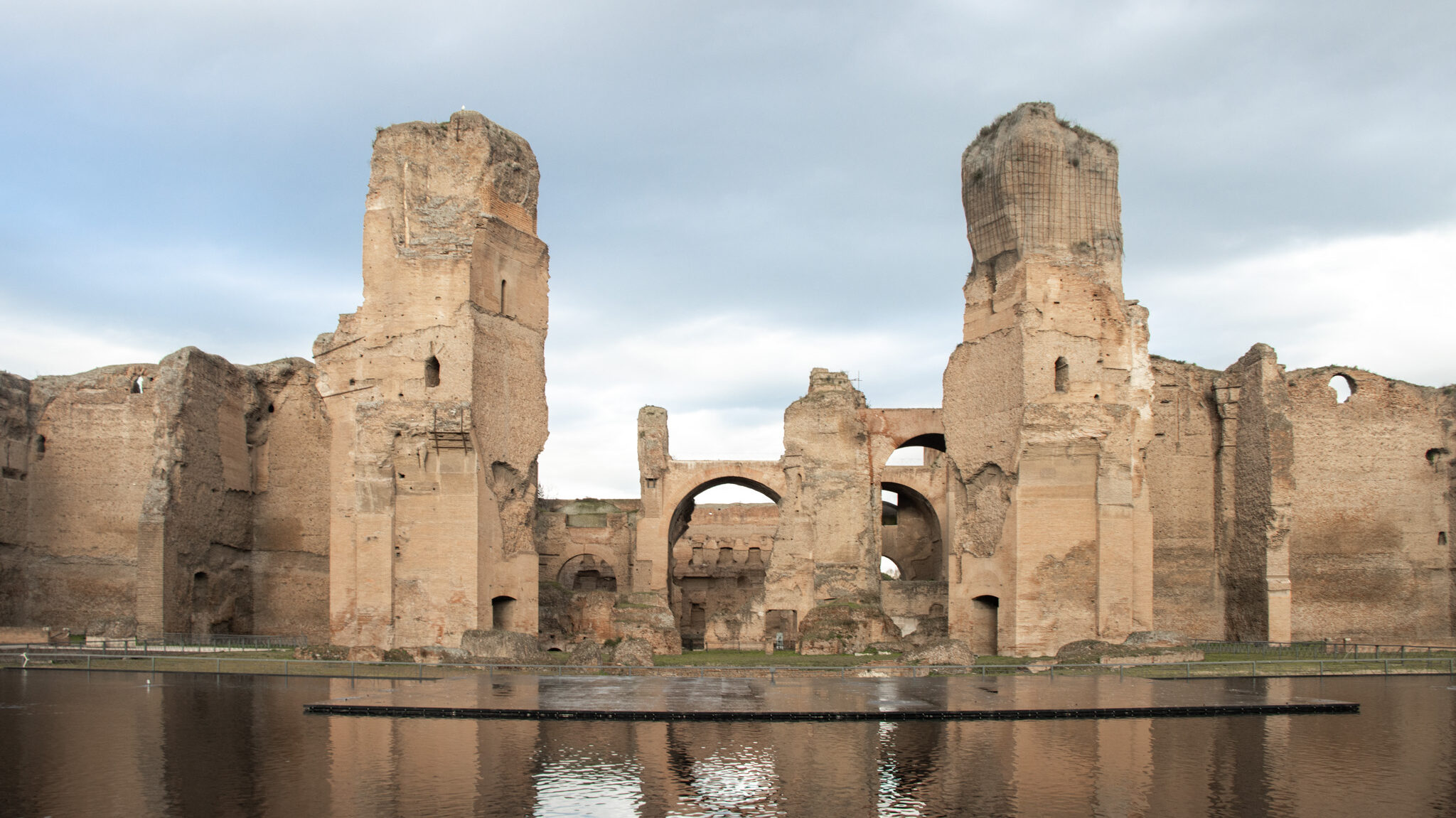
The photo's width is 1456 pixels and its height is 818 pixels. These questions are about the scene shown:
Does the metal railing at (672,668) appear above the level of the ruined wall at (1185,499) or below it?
below

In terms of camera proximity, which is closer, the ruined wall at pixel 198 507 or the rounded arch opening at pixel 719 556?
the ruined wall at pixel 198 507

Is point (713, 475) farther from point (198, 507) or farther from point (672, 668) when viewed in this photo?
point (672, 668)

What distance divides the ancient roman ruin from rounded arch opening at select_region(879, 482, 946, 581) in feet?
9.77

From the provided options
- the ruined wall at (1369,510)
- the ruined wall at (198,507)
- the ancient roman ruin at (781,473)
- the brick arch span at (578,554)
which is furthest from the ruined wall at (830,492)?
the ruined wall at (198,507)

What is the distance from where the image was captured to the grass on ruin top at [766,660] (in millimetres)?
17047

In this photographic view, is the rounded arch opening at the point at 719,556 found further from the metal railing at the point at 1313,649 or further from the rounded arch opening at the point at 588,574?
the metal railing at the point at 1313,649

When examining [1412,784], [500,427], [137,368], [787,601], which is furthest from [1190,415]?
[137,368]

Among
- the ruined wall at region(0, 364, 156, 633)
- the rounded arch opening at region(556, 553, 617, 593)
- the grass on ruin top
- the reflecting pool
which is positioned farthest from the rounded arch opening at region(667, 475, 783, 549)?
the reflecting pool

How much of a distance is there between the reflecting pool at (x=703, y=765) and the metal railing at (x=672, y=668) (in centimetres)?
377

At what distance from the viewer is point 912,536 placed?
2966 cm

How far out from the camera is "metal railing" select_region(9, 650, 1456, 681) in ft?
50.0

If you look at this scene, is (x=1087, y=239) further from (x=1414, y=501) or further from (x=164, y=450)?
(x=164, y=450)

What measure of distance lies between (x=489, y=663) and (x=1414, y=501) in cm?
1833

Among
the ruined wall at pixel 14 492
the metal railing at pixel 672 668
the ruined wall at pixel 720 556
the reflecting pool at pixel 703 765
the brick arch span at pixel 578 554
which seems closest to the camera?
the reflecting pool at pixel 703 765
